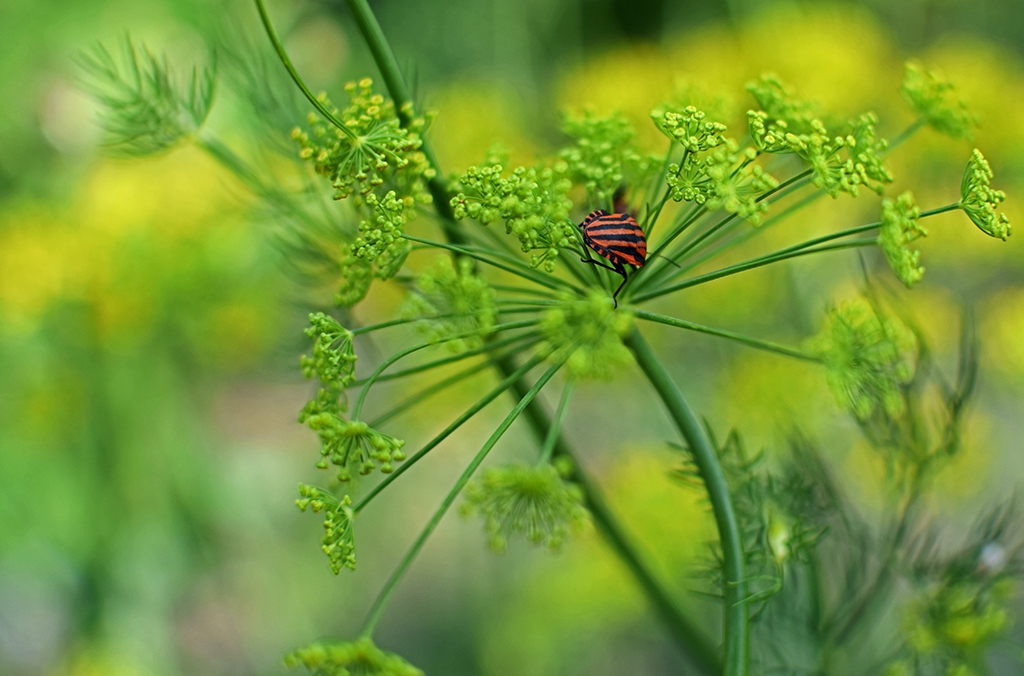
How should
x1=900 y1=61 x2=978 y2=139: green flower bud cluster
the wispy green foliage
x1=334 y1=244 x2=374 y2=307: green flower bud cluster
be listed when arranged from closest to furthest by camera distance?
x1=334 y1=244 x2=374 y2=307: green flower bud cluster → x1=900 y1=61 x2=978 y2=139: green flower bud cluster → the wispy green foliage

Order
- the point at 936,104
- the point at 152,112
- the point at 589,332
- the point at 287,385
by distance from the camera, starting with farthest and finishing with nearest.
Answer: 1. the point at 287,385
2. the point at 152,112
3. the point at 936,104
4. the point at 589,332

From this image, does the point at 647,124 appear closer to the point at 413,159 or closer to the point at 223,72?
the point at 223,72

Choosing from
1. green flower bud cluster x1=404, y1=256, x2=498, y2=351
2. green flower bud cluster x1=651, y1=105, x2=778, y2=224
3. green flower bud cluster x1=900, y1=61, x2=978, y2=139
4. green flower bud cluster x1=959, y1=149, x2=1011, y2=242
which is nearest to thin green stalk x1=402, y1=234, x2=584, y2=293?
green flower bud cluster x1=404, y1=256, x2=498, y2=351

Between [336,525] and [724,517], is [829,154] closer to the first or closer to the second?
[724,517]

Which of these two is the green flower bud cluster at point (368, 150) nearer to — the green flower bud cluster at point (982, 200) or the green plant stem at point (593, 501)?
the green plant stem at point (593, 501)

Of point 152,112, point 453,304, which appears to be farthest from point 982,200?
point 152,112

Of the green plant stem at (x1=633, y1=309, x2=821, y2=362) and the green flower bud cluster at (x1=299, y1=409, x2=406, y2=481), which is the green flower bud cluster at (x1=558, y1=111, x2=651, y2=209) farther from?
the green flower bud cluster at (x1=299, y1=409, x2=406, y2=481)

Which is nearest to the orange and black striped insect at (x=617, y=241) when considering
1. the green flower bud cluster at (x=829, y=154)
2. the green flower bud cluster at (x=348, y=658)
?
the green flower bud cluster at (x=829, y=154)
